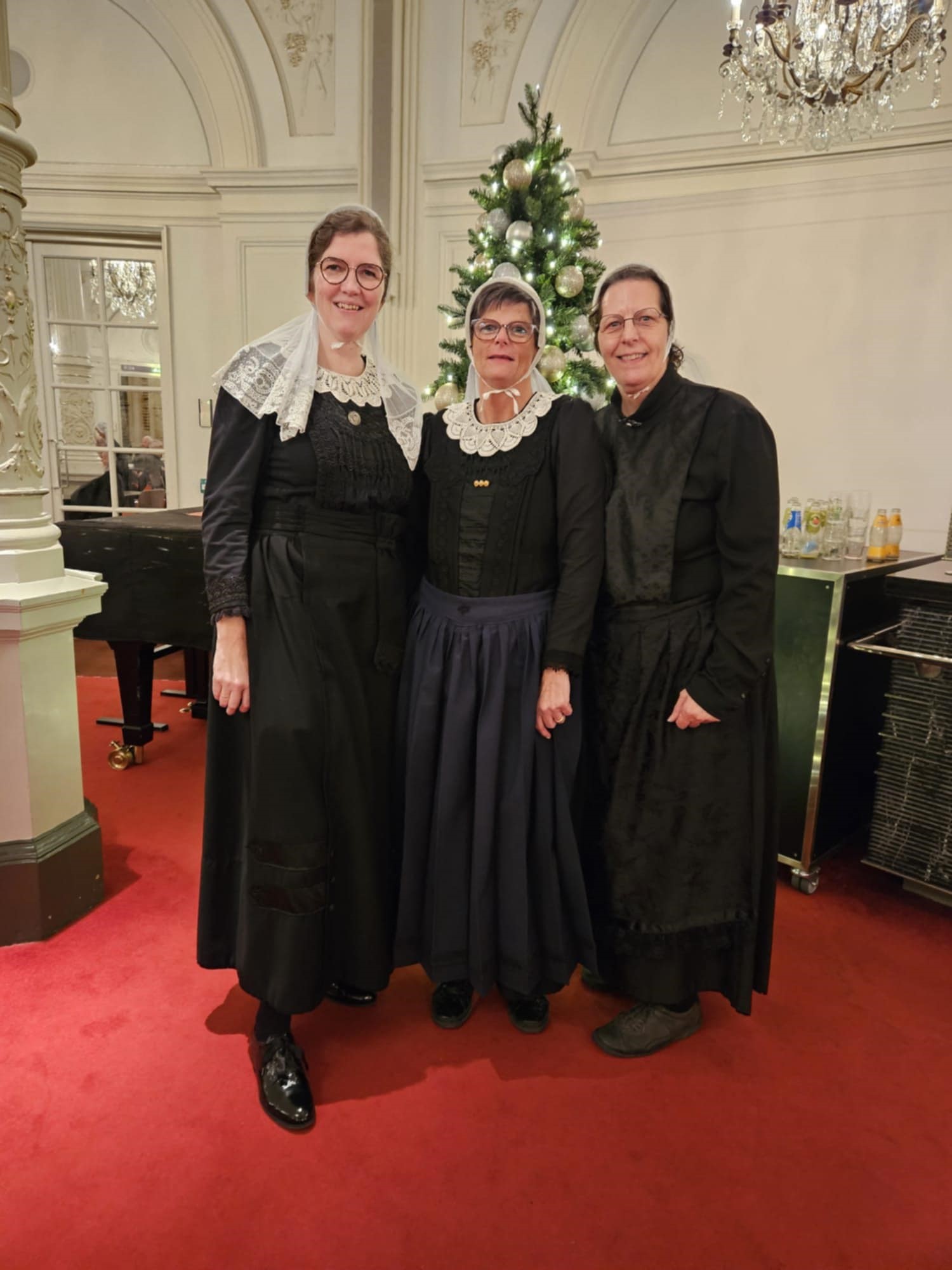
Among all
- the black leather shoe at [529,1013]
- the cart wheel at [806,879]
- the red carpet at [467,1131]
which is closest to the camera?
the red carpet at [467,1131]

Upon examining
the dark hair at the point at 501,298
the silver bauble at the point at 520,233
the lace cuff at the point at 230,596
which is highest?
the silver bauble at the point at 520,233

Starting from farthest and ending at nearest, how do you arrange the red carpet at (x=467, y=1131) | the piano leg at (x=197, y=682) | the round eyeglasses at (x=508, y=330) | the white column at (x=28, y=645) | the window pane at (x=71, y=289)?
the window pane at (x=71, y=289)
the piano leg at (x=197, y=682)
the white column at (x=28, y=645)
the round eyeglasses at (x=508, y=330)
the red carpet at (x=467, y=1131)

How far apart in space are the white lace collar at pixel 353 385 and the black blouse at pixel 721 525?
55 cm

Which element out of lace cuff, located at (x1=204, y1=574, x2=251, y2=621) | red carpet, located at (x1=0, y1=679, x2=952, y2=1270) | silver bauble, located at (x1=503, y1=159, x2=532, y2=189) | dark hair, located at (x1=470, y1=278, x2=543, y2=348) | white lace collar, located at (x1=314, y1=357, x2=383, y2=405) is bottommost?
red carpet, located at (x1=0, y1=679, x2=952, y2=1270)

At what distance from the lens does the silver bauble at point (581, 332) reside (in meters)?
3.08

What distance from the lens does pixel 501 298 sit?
5.27 ft

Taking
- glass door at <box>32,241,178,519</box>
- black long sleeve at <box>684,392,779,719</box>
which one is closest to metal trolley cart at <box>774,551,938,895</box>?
black long sleeve at <box>684,392,779,719</box>

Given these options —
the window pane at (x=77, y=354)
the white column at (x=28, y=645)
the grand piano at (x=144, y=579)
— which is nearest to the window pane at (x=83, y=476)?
the window pane at (x=77, y=354)

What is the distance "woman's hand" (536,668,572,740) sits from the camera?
1648mm

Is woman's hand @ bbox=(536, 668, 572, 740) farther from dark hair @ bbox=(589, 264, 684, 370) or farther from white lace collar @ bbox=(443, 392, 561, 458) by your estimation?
dark hair @ bbox=(589, 264, 684, 370)

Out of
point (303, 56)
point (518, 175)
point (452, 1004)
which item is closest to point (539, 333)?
point (452, 1004)

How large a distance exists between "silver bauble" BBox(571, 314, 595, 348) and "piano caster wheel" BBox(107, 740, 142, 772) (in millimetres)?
2461

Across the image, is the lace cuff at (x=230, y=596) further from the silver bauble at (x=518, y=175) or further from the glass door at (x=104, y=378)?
the glass door at (x=104, y=378)

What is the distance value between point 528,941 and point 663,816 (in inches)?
15.8
